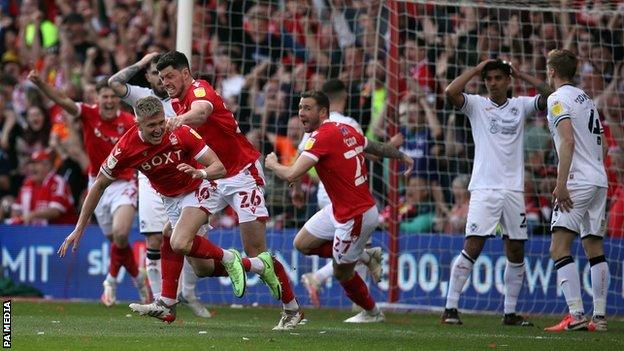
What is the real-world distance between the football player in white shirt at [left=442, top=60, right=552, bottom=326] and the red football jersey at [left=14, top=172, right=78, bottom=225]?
7432mm

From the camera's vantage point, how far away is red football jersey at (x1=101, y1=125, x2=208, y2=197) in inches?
430

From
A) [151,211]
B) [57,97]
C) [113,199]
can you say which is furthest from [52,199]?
[151,211]

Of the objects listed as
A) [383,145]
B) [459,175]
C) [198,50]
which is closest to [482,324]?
[383,145]

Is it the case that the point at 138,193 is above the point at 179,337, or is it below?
above

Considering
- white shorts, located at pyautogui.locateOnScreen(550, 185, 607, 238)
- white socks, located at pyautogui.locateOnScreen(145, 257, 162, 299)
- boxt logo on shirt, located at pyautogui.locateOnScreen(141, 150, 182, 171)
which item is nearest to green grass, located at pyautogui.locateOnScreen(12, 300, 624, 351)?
white socks, located at pyautogui.locateOnScreen(145, 257, 162, 299)

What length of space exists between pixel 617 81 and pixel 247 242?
688cm

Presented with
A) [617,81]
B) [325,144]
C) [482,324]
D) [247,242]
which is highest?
[617,81]

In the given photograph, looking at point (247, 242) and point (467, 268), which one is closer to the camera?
point (247, 242)

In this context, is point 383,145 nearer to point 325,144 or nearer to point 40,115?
point 325,144

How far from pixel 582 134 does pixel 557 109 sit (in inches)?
17.6

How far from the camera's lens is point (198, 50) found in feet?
65.7

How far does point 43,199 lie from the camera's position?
18891mm

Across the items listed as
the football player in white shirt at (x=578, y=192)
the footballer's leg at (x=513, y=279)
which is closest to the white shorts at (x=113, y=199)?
the footballer's leg at (x=513, y=279)

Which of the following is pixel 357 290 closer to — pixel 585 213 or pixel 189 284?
pixel 189 284
